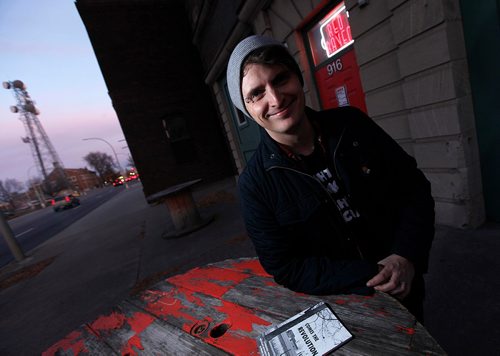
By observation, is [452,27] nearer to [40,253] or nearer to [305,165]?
[305,165]

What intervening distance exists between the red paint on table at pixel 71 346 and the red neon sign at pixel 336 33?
169 inches

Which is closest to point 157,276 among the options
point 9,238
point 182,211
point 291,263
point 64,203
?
point 182,211

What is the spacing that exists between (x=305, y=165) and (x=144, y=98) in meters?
11.5

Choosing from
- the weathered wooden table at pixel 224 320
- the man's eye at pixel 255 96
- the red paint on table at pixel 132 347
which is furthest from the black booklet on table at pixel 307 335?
the man's eye at pixel 255 96

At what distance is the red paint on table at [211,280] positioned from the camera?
5.01 ft

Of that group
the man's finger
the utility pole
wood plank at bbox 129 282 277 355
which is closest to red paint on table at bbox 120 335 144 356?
wood plank at bbox 129 282 277 355

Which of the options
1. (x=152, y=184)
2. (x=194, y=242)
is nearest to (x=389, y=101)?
(x=194, y=242)

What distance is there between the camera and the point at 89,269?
209 inches

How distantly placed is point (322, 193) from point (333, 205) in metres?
0.09

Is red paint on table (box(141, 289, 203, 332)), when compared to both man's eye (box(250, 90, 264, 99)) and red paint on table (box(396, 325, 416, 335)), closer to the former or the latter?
red paint on table (box(396, 325, 416, 335))

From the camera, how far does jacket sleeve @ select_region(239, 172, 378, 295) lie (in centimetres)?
111

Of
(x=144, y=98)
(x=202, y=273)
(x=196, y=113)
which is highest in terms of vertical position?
(x=144, y=98)

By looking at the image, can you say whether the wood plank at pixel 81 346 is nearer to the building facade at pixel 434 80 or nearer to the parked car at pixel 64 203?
the building facade at pixel 434 80

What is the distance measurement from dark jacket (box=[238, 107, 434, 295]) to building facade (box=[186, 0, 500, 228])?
1.85 m
